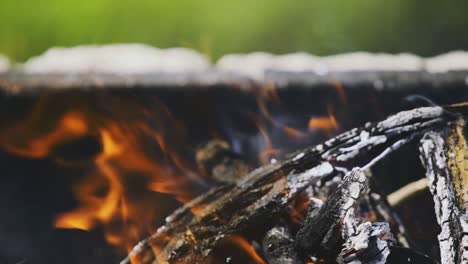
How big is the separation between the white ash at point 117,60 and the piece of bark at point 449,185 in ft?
3.11

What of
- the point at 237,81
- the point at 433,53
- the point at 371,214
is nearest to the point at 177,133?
the point at 237,81

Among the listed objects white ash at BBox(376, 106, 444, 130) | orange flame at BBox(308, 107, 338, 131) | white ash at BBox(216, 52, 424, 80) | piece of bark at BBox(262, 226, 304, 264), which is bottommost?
piece of bark at BBox(262, 226, 304, 264)

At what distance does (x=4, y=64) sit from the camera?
1775 millimetres

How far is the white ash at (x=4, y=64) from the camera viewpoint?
1.74 m

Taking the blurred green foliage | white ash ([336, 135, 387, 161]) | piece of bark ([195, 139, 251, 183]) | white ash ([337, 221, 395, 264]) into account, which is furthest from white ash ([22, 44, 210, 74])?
white ash ([337, 221, 395, 264])

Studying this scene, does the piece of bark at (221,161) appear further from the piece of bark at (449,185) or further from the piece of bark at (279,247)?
the piece of bark at (449,185)

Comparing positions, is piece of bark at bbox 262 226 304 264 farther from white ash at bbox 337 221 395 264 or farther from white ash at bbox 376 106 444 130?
white ash at bbox 376 106 444 130

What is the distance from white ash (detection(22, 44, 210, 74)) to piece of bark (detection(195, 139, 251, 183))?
1.14 feet

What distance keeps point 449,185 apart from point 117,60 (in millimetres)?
1372

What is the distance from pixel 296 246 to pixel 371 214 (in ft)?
1.40

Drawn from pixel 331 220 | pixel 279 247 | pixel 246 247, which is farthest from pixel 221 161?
pixel 331 220

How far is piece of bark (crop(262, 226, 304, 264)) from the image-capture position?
152 cm

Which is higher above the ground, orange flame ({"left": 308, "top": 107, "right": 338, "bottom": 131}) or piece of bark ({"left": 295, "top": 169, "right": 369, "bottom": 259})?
orange flame ({"left": 308, "top": 107, "right": 338, "bottom": 131})

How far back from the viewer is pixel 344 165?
171cm
